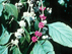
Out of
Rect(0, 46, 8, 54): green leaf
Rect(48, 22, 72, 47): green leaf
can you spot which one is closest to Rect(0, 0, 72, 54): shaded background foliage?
Rect(48, 22, 72, 47): green leaf

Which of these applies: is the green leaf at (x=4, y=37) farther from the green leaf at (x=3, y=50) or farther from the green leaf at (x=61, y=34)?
the green leaf at (x=61, y=34)

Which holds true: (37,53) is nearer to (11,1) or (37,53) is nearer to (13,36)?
(13,36)

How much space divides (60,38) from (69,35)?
41mm

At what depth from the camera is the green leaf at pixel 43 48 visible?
0.64 m

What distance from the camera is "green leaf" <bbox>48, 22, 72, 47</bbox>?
619 millimetres

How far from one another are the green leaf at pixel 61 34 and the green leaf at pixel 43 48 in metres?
0.04

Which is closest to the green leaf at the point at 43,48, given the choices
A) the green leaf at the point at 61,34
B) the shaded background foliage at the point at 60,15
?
the green leaf at the point at 61,34

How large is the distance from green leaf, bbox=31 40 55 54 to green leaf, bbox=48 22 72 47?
4 centimetres

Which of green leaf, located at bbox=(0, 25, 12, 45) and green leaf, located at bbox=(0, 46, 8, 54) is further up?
green leaf, located at bbox=(0, 25, 12, 45)

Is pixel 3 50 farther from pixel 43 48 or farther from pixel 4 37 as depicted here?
pixel 43 48

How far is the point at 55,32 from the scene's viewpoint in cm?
67

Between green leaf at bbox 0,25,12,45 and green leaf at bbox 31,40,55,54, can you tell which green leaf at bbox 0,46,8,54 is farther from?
green leaf at bbox 31,40,55,54

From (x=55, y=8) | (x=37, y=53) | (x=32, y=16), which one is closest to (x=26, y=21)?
(x=32, y=16)

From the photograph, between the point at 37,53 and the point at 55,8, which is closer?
the point at 37,53
